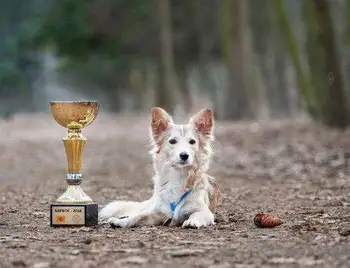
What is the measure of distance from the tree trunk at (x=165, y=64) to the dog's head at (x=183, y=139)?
29.7 meters

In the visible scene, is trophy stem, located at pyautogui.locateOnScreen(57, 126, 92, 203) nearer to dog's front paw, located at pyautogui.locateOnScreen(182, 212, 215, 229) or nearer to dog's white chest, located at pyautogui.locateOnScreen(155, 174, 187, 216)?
dog's white chest, located at pyautogui.locateOnScreen(155, 174, 187, 216)

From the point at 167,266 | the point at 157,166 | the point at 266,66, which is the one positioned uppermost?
the point at 266,66

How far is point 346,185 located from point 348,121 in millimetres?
9052

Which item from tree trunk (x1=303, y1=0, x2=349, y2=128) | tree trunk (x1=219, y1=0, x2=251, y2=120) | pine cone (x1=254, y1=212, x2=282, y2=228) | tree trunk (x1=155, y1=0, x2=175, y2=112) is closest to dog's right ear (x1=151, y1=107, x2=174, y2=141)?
pine cone (x1=254, y1=212, x2=282, y2=228)

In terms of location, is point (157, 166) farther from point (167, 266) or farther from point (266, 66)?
point (266, 66)

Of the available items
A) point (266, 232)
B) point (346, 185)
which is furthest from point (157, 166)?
point (346, 185)

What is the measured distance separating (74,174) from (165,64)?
30973mm

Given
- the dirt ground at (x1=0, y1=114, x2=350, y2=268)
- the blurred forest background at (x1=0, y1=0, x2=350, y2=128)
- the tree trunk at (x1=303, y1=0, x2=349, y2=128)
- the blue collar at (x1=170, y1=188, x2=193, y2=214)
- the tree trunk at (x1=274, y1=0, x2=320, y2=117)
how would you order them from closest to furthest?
the dirt ground at (x1=0, y1=114, x2=350, y2=268) < the blue collar at (x1=170, y1=188, x2=193, y2=214) < the tree trunk at (x1=303, y1=0, x2=349, y2=128) < the blurred forest background at (x1=0, y1=0, x2=350, y2=128) < the tree trunk at (x1=274, y1=0, x2=320, y2=117)

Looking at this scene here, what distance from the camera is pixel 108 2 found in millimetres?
41594

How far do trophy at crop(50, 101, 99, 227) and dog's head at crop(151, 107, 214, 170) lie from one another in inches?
25.3

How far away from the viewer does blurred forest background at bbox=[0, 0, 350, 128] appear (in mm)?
22094

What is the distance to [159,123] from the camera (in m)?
8.97

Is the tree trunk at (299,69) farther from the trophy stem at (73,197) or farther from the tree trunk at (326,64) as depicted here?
the trophy stem at (73,197)

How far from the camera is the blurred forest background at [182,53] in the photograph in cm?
2209
